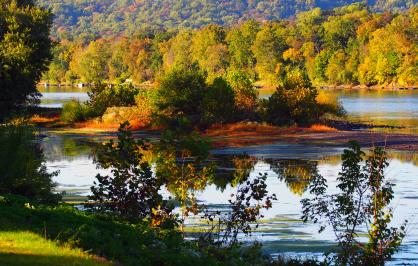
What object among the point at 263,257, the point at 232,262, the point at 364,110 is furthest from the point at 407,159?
the point at 364,110

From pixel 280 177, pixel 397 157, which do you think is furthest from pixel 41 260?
pixel 397 157

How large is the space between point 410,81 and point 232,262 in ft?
467

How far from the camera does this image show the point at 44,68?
58.4 metres

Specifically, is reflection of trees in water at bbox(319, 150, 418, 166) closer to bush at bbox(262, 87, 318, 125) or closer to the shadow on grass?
bush at bbox(262, 87, 318, 125)

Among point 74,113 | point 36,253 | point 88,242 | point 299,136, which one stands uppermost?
point 36,253

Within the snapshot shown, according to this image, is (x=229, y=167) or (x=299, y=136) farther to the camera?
(x=299, y=136)

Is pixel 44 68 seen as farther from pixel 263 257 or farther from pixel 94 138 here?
pixel 263 257

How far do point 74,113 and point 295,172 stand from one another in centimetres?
3321

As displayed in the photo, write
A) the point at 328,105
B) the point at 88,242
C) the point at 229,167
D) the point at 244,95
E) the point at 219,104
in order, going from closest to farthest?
the point at 88,242
the point at 229,167
the point at 219,104
the point at 328,105
the point at 244,95

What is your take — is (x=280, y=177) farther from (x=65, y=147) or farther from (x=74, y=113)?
(x=74, y=113)

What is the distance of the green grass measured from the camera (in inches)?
445

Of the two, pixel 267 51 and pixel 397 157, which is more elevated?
pixel 267 51

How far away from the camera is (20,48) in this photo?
53.7 metres

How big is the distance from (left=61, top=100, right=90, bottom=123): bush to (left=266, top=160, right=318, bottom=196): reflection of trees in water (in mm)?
28925
